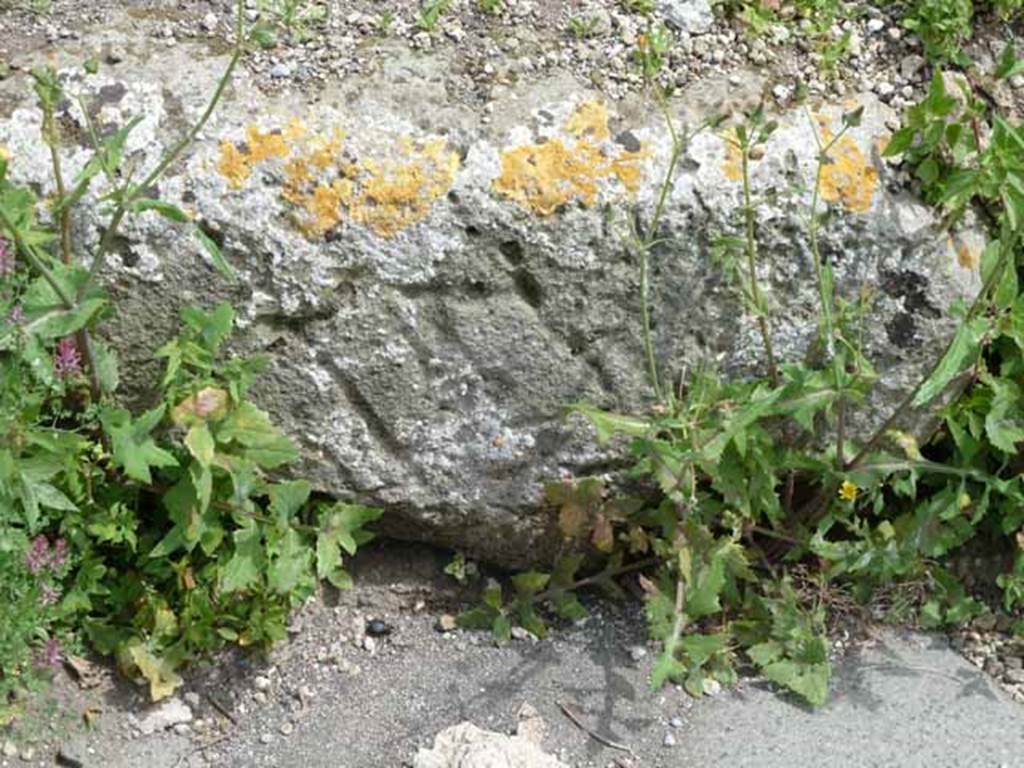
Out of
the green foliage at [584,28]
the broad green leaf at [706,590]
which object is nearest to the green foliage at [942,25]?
the green foliage at [584,28]

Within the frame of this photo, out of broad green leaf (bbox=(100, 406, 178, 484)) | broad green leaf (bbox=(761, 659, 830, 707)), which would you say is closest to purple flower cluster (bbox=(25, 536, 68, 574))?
broad green leaf (bbox=(100, 406, 178, 484))

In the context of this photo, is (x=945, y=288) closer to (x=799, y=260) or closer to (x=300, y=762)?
(x=799, y=260)

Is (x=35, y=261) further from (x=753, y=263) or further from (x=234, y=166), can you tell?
(x=753, y=263)

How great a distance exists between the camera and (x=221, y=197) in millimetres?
3373

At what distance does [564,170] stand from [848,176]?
65cm

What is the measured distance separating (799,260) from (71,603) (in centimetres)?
180

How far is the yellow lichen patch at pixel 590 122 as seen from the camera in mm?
3504

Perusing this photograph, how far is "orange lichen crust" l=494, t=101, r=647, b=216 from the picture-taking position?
11.3 ft

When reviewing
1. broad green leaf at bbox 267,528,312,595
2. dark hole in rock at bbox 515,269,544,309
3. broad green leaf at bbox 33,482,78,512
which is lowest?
broad green leaf at bbox 267,528,312,595

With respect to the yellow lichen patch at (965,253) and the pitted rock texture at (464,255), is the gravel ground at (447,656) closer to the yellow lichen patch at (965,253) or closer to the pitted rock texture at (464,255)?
the pitted rock texture at (464,255)

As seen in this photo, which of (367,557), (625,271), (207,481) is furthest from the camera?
(367,557)

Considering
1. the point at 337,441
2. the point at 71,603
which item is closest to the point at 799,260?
the point at 337,441

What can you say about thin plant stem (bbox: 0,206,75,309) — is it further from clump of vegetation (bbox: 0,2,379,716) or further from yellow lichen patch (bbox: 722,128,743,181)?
yellow lichen patch (bbox: 722,128,743,181)

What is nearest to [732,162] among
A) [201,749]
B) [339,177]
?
[339,177]
